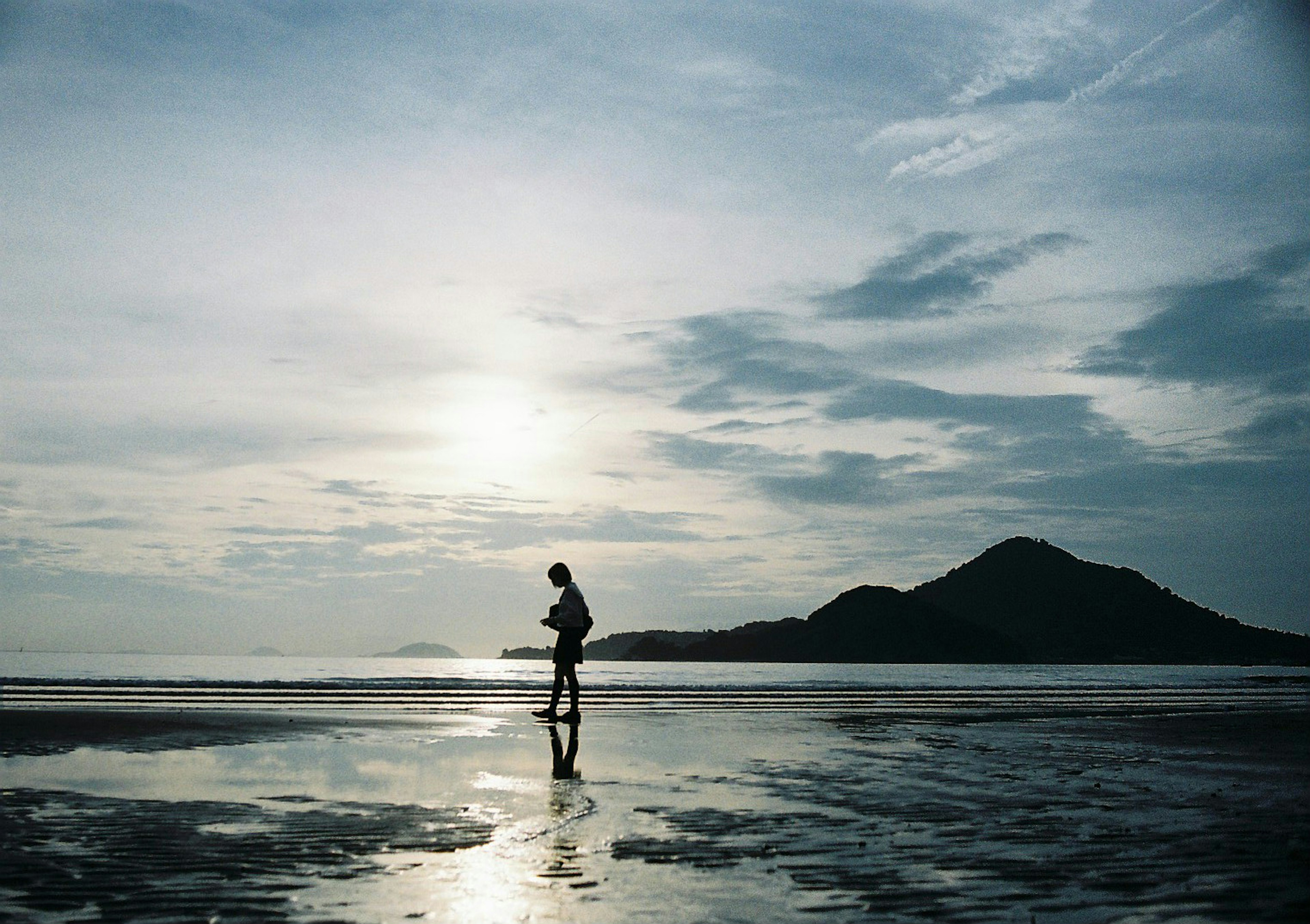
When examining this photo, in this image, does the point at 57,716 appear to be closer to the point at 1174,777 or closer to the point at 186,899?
the point at 186,899

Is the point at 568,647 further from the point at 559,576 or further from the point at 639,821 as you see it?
the point at 639,821

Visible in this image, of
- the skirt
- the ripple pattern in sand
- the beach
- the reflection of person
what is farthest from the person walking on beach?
the ripple pattern in sand

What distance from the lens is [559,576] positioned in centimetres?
1836

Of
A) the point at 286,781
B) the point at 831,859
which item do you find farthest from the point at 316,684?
the point at 831,859

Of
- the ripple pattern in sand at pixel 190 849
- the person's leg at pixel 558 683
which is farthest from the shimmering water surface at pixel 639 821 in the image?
the person's leg at pixel 558 683

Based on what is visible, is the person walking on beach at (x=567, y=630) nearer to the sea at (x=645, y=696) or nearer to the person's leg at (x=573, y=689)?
the person's leg at (x=573, y=689)

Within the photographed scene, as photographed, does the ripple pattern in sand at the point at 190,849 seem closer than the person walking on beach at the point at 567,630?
Yes

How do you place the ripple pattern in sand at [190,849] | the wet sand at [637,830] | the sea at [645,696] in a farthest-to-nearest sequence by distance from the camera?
the sea at [645,696]
the wet sand at [637,830]
the ripple pattern in sand at [190,849]

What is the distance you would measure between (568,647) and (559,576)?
1.40m

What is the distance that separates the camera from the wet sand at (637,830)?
5.37 m

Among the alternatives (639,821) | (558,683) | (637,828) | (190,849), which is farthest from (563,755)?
(190,849)

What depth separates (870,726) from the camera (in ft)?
60.4

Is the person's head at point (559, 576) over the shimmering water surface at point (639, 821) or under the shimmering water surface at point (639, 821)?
over

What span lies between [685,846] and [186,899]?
329 cm
